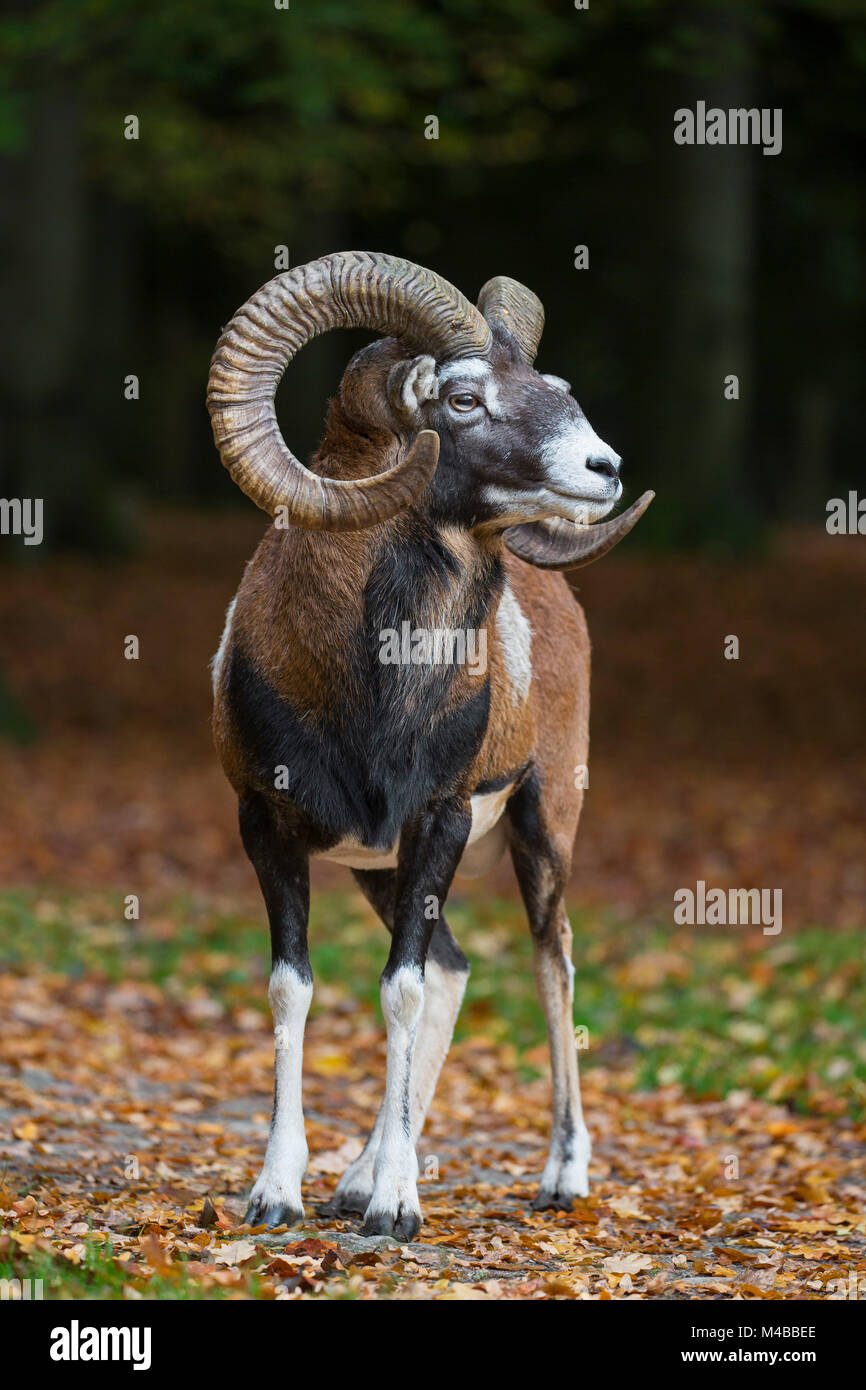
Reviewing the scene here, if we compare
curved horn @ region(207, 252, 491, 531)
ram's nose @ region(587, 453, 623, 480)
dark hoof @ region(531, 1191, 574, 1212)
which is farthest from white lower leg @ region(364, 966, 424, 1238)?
ram's nose @ region(587, 453, 623, 480)

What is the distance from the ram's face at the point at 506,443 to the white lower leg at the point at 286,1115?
162 cm

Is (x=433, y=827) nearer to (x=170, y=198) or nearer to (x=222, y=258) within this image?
(x=170, y=198)

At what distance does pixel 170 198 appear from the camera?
28094 mm

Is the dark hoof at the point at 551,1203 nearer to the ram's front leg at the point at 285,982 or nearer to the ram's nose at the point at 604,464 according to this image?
the ram's front leg at the point at 285,982

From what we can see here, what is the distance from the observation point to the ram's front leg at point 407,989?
5.66 m

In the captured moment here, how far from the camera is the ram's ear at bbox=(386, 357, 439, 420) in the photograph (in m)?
5.66

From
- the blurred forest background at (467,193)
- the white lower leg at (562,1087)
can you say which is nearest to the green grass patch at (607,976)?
the white lower leg at (562,1087)

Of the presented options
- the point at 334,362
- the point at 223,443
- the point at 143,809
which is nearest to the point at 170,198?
the point at 334,362

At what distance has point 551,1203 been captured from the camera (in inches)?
260

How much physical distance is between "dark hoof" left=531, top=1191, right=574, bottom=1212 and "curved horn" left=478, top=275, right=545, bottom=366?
9.79 ft

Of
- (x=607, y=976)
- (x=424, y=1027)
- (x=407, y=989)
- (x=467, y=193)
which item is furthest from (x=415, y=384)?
(x=467, y=193)

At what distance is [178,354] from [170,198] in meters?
11.0

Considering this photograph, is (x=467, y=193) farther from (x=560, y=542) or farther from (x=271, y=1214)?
(x=271, y=1214)

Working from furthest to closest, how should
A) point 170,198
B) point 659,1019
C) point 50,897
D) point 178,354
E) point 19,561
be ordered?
point 178,354 → point 170,198 → point 19,561 → point 50,897 → point 659,1019
